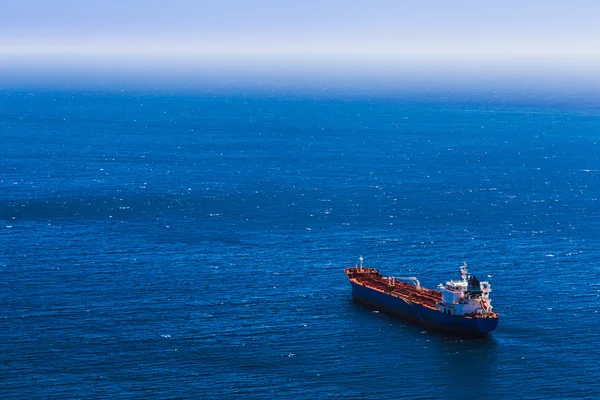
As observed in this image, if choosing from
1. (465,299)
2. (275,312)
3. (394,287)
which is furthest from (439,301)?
(275,312)

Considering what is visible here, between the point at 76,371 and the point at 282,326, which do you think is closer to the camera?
the point at 76,371

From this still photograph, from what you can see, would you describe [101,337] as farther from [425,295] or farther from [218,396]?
[425,295]

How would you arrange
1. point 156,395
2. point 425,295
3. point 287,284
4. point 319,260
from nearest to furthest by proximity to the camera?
1. point 156,395
2. point 425,295
3. point 287,284
4. point 319,260

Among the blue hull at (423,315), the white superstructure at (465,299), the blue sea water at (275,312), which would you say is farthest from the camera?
the white superstructure at (465,299)

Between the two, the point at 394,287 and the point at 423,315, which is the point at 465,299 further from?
the point at 394,287

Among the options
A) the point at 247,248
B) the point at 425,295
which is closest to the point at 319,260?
the point at 247,248

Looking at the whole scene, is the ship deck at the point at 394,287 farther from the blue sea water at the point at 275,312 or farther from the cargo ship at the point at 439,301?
the blue sea water at the point at 275,312

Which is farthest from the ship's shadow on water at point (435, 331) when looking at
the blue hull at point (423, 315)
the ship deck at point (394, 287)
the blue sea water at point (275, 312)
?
the ship deck at point (394, 287)

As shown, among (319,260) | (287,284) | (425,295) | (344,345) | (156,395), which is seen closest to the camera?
(156,395)
